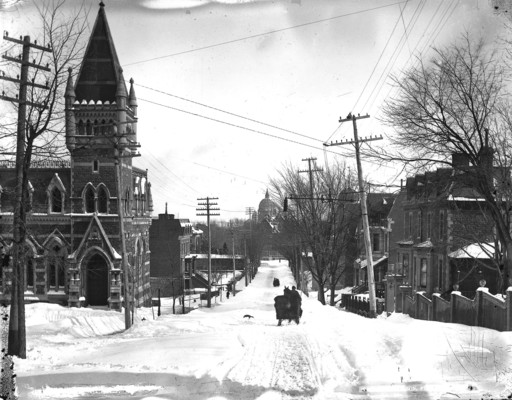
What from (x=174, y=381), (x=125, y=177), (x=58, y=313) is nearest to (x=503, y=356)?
(x=174, y=381)

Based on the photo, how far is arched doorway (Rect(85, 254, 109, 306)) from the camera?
36.1 meters

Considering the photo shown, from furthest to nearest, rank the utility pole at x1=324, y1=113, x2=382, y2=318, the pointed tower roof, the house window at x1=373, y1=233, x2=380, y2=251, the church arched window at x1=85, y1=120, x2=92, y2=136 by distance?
the house window at x1=373, y1=233, x2=380, y2=251
the church arched window at x1=85, y1=120, x2=92, y2=136
the pointed tower roof
the utility pole at x1=324, y1=113, x2=382, y2=318

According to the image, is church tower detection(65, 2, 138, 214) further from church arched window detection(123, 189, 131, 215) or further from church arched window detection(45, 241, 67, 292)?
church arched window detection(45, 241, 67, 292)

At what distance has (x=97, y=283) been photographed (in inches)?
1427

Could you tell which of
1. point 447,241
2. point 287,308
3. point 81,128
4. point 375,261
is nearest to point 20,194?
point 287,308

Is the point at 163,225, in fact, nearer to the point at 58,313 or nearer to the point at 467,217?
the point at 58,313

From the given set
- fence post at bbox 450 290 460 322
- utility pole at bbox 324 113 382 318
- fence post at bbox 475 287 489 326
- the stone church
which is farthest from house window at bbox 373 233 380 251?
fence post at bbox 475 287 489 326

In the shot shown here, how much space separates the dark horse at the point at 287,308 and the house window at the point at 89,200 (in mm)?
20927

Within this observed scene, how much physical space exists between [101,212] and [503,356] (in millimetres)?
30489

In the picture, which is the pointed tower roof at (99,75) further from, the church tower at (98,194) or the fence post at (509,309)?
the fence post at (509,309)

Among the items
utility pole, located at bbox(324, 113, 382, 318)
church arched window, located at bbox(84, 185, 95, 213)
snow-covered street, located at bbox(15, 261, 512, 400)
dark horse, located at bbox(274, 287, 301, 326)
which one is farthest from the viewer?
church arched window, located at bbox(84, 185, 95, 213)

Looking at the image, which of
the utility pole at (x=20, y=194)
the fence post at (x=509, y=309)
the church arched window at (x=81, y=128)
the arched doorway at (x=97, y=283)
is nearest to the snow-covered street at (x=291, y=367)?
the utility pole at (x=20, y=194)

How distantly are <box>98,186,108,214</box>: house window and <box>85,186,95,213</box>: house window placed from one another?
1.50 feet

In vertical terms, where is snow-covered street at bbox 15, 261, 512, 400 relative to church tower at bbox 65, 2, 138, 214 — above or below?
below
